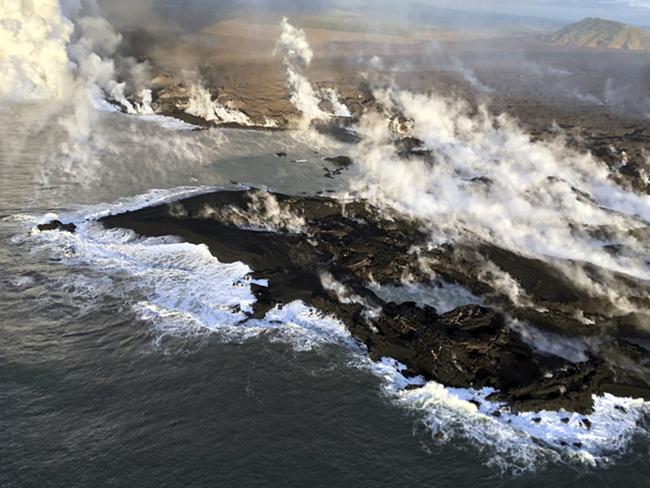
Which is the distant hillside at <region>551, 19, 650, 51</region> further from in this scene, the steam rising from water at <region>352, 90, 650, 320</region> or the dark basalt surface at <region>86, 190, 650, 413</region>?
the dark basalt surface at <region>86, 190, 650, 413</region>

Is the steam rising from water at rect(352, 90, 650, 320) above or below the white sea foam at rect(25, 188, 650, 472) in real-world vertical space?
above

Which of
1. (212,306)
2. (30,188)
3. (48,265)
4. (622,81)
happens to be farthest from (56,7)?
(622,81)

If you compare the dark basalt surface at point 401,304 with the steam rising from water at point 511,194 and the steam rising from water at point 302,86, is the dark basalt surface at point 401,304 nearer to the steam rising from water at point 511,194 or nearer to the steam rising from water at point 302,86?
the steam rising from water at point 511,194

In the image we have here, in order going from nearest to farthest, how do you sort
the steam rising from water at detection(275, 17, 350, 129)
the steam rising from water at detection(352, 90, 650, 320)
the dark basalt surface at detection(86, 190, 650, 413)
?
the dark basalt surface at detection(86, 190, 650, 413), the steam rising from water at detection(352, 90, 650, 320), the steam rising from water at detection(275, 17, 350, 129)

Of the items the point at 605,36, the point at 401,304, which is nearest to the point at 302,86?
the point at 401,304

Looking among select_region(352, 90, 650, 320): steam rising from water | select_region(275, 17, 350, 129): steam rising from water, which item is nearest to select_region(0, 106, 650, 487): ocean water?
select_region(352, 90, 650, 320): steam rising from water

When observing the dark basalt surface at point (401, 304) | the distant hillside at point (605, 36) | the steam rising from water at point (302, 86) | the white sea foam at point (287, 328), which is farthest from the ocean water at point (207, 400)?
the distant hillside at point (605, 36)

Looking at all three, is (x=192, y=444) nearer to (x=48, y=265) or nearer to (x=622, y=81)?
(x=48, y=265)
